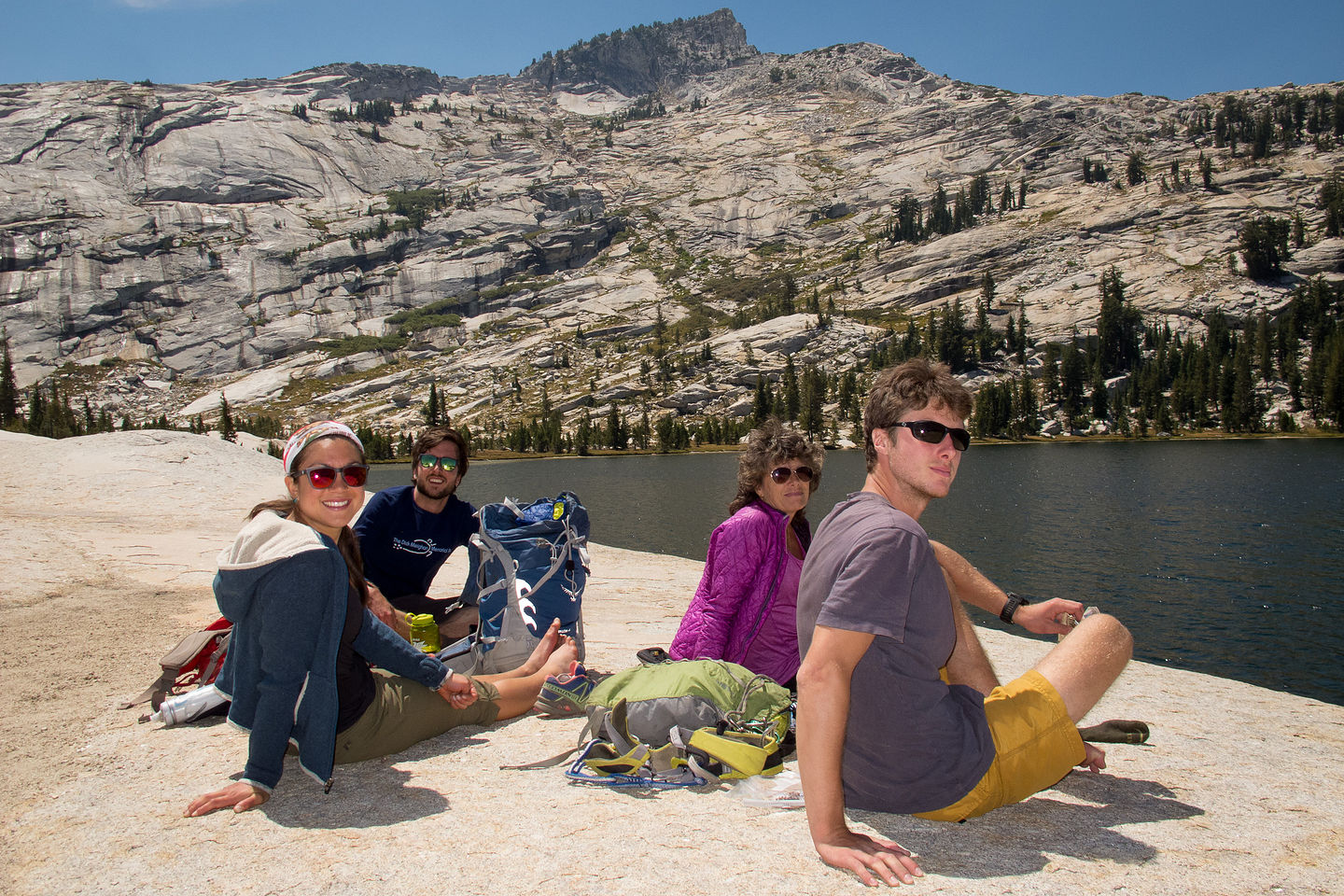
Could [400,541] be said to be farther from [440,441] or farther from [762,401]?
[762,401]

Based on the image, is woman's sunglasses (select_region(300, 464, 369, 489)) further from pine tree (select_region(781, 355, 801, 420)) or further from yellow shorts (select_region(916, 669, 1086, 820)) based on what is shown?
pine tree (select_region(781, 355, 801, 420))

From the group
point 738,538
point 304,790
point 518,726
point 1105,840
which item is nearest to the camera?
point 1105,840

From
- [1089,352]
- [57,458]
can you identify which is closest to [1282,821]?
[57,458]

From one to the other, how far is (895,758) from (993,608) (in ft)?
6.19

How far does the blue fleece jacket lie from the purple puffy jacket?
113 inches

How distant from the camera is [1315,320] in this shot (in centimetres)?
14150

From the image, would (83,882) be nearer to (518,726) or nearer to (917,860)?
(518,726)

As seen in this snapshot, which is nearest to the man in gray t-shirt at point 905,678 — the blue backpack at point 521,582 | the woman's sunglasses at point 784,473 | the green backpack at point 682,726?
the green backpack at point 682,726

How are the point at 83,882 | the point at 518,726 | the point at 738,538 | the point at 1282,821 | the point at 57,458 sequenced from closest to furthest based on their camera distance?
the point at 83,882 → the point at 1282,821 → the point at 738,538 → the point at 518,726 → the point at 57,458

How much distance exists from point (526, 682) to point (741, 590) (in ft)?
7.34

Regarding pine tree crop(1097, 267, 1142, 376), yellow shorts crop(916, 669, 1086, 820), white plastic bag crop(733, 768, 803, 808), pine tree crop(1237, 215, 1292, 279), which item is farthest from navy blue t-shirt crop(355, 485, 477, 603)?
pine tree crop(1237, 215, 1292, 279)

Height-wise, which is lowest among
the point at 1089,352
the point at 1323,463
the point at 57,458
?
the point at 1323,463

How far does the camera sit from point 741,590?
6.24 metres

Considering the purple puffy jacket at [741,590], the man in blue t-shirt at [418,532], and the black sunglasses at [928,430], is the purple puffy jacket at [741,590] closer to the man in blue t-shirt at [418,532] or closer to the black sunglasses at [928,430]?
the black sunglasses at [928,430]
